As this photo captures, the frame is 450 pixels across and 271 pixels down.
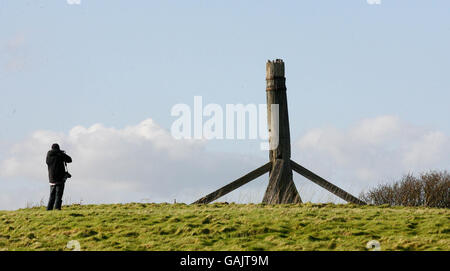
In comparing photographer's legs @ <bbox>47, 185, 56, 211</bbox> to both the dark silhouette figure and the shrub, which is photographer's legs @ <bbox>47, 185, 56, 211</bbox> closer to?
the dark silhouette figure

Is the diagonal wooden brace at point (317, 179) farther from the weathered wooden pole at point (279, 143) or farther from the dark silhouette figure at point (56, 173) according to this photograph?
the dark silhouette figure at point (56, 173)

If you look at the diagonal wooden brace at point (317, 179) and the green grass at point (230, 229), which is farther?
the diagonal wooden brace at point (317, 179)

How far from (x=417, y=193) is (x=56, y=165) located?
463 inches

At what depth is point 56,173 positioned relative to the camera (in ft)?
56.2

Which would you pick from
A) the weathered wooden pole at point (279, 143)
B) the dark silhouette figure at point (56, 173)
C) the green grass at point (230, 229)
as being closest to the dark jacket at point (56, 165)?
the dark silhouette figure at point (56, 173)

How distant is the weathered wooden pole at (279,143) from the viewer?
17703 mm

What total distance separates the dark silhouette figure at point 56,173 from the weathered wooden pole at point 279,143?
5904mm

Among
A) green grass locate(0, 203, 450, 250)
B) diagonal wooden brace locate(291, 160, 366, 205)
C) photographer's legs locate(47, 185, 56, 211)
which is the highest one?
diagonal wooden brace locate(291, 160, 366, 205)

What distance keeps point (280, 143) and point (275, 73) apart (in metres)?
2.08

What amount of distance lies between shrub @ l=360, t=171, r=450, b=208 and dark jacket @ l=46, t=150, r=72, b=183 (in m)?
10.3

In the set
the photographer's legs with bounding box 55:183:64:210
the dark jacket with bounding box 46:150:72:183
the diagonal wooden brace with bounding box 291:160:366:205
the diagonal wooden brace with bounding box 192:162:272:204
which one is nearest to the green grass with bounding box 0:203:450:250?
the photographer's legs with bounding box 55:183:64:210

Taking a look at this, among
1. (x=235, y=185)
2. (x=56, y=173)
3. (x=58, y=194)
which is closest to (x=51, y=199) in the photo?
(x=58, y=194)

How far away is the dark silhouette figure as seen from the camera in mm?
17156
